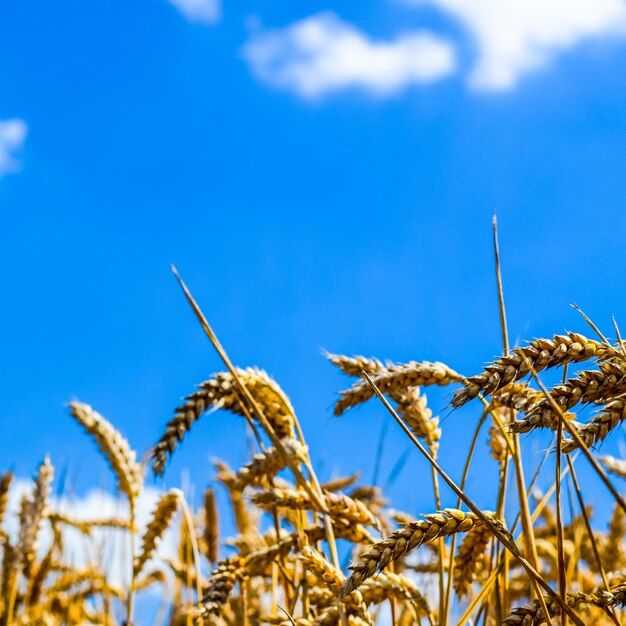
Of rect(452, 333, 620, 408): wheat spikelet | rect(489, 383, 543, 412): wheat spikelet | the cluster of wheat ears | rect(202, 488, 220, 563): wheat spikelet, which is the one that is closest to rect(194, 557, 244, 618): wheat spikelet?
the cluster of wheat ears

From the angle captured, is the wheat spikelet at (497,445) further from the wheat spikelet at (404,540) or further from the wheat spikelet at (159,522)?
the wheat spikelet at (159,522)

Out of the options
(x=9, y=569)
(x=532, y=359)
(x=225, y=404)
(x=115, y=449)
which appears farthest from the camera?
(x=9, y=569)

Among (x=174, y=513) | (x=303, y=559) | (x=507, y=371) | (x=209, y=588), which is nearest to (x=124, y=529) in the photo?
(x=174, y=513)

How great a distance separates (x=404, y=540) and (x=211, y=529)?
2.94 metres

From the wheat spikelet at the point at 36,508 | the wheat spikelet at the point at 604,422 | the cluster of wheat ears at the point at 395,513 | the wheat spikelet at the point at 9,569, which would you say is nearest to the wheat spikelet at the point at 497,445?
the cluster of wheat ears at the point at 395,513

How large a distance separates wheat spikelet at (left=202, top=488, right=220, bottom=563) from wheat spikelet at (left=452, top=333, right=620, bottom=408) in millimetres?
2983

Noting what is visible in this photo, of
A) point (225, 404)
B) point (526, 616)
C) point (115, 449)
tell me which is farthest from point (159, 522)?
point (526, 616)

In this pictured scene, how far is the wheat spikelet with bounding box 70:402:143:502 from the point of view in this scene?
2404 millimetres

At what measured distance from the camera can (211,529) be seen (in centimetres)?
395

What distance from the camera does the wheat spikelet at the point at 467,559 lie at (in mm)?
1851

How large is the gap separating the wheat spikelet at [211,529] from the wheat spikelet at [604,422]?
3090 millimetres

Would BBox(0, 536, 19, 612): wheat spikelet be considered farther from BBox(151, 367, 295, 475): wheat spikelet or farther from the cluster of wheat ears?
BBox(151, 367, 295, 475): wheat spikelet

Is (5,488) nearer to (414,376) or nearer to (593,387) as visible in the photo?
(414,376)

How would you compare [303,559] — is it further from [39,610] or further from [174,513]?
[39,610]
